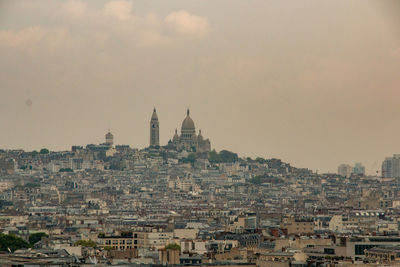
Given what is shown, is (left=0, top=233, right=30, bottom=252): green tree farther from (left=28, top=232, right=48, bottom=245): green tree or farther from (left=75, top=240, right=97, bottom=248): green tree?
(left=28, top=232, right=48, bottom=245): green tree

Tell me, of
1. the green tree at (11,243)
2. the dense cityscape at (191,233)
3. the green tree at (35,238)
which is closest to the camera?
the dense cityscape at (191,233)

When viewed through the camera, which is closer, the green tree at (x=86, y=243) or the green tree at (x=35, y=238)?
the green tree at (x=86, y=243)

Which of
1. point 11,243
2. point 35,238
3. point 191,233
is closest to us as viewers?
point 11,243

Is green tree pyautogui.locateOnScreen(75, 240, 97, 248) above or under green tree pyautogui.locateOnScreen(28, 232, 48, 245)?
under

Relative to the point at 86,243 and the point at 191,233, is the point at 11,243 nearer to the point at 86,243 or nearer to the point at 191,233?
the point at 86,243

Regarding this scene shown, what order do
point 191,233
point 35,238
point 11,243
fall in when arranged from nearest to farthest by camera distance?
point 11,243, point 35,238, point 191,233

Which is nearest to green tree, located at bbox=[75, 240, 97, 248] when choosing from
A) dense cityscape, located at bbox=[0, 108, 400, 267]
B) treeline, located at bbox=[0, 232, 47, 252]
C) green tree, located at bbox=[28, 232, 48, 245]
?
dense cityscape, located at bbox=[0, 108, 400, 267]

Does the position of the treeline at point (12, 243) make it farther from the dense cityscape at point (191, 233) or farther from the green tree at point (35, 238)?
the green tree at point (35, 238)

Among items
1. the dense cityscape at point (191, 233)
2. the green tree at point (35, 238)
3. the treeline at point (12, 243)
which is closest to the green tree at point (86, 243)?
the dense cityscape at point (191, 233)

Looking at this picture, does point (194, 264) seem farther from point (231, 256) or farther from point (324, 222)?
point (324, 222)

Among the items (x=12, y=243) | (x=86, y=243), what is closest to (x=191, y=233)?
(x=86, y=243)

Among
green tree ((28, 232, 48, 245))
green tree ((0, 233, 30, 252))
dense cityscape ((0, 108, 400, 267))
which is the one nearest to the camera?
dense cityscape ((0, 108, 400, 267))

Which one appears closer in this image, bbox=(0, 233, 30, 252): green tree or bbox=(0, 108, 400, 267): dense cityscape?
bbox=(0, 108, 400, 267): dense cityscape

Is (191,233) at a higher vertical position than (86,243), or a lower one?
higher
